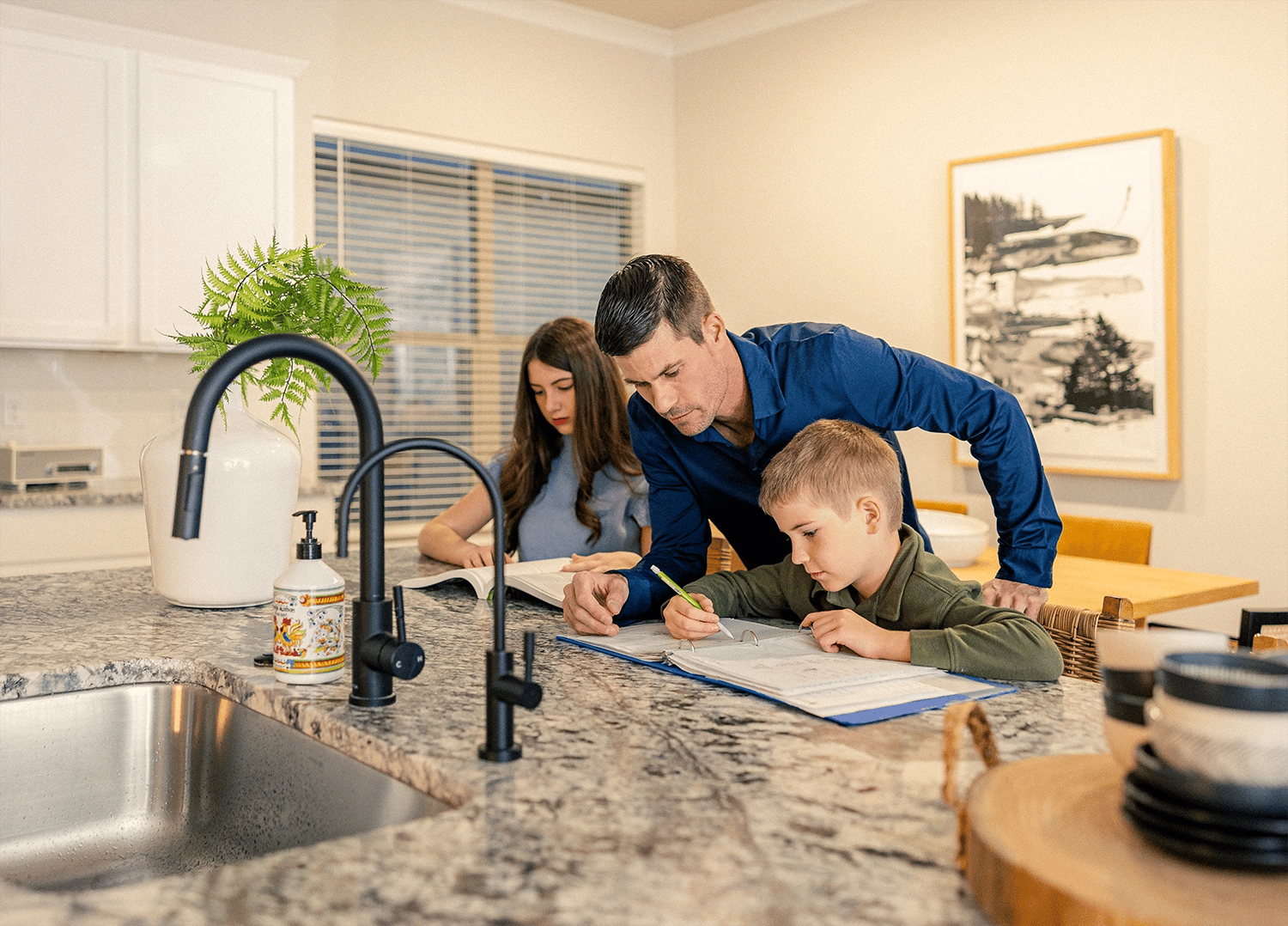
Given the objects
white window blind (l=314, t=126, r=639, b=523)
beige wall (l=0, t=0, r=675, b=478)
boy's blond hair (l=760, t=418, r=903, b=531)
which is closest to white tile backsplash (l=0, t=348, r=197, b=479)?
beige wall (l=0, t=0, r=675, b=478)

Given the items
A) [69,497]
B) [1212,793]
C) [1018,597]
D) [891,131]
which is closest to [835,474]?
[1018,597]

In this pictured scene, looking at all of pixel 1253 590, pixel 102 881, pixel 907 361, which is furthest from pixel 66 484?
pixel 1253 590

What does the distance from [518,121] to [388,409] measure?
1.40m

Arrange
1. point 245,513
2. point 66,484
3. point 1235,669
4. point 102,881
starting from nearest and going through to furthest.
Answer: point 1235,669, point 102,881, point 245,513, point 66,484

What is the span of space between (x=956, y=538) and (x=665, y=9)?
10.5 ft

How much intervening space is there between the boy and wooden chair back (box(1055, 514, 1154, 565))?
172 centimetres

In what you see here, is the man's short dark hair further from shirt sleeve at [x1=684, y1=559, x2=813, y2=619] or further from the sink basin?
the sink basin

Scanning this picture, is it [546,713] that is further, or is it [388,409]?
[388,409]

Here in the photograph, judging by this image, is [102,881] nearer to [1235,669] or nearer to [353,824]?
[353,824]

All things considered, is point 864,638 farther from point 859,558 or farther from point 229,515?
point 229,515

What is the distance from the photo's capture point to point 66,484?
3561 mm

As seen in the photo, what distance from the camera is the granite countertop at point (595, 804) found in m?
0.69

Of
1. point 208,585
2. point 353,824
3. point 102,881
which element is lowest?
point 102,881

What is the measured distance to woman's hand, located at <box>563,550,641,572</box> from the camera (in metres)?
2.08
